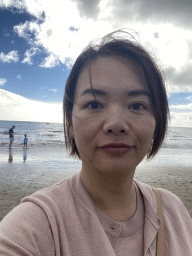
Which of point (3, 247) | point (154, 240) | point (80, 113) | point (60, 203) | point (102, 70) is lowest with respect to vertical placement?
point (154, 240)

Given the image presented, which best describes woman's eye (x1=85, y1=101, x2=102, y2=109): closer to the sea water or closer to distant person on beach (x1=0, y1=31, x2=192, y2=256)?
distant person on beach (x1=0, y1=31, x2=192, y2=256)

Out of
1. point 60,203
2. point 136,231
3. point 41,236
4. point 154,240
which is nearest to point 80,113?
point 60,203

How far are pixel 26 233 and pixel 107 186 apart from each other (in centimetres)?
57

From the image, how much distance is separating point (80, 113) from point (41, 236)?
0.73 meters

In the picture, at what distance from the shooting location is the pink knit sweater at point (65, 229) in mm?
881

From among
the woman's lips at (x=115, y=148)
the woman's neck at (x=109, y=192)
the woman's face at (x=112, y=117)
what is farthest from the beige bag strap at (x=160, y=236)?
the woman's lips at (x=115, y=148)

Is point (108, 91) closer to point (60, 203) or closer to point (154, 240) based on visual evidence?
A: point (60, 203)

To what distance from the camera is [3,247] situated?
0.84m

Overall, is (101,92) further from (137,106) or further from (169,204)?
(169,204)

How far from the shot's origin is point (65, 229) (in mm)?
1015

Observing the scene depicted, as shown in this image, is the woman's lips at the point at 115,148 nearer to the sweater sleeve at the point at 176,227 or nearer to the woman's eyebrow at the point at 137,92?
the woman's eyebrow at the point at 137,92

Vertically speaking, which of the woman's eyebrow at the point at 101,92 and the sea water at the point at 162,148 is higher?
the woman's eyebrow at the point at 101,92

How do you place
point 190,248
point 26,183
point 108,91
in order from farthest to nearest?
point 26,183
point 190,248
point 108,91

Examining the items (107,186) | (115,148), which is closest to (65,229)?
(107,186)
